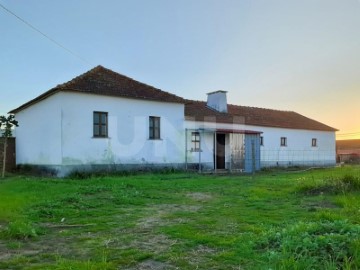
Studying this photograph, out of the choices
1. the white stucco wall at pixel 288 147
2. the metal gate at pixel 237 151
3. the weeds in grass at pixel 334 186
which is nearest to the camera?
the weeds in grass at pixel 334 186

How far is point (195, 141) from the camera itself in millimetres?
23078

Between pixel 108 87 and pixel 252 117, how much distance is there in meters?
13.1

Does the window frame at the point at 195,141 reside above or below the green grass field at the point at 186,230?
above

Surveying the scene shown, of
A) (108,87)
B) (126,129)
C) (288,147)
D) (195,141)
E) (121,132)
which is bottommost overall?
(288,147)

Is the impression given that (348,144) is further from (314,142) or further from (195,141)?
(195,141)

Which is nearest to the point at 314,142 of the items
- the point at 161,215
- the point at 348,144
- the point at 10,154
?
the point at 10,154

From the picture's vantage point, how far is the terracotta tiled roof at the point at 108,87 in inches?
712

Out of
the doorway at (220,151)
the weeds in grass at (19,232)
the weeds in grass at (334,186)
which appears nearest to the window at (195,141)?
the doorway at (220,151)

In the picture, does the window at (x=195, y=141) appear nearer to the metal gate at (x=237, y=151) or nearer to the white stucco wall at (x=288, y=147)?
the white stucco wall at (x=288, y=147)

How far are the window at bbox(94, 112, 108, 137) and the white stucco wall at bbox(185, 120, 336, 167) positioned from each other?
5858 millimetres

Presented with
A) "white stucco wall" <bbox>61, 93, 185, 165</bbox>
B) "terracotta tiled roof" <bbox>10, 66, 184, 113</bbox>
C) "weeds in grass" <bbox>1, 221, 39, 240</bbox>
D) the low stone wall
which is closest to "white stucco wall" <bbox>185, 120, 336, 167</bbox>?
"white stucco wall" <bbox>61, 93, 185, 165</bbox>

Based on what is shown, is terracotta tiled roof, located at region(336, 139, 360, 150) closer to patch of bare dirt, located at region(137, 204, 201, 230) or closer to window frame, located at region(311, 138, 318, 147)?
window frame, located at region(311, 138, 318, 147)

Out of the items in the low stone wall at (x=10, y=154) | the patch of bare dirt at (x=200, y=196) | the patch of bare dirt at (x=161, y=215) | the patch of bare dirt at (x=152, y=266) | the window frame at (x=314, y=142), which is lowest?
the patch of bare dirt at (x=200, y=196)

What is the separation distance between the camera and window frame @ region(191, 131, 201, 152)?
22.9 metres
